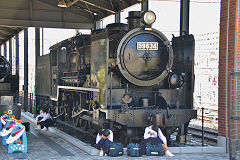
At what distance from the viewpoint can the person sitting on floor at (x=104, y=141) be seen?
849cm

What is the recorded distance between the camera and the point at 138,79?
31.7ft

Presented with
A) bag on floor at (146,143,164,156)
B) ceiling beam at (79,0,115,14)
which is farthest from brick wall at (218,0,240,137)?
ceiling beam at (79,0,115,14)

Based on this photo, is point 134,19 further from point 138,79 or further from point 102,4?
point 102,4

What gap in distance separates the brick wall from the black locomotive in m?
0.89

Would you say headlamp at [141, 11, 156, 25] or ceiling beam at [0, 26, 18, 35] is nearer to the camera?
headlamp at [141, 11, 156, 25]

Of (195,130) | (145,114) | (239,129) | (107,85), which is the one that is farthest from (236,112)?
(195,130)

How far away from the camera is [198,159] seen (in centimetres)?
819

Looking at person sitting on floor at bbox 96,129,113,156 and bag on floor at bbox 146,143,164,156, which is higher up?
person sitting on floor at bbox 96,129,113,156

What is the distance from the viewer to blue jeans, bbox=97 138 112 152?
334 inches

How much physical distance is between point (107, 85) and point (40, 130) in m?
5.35

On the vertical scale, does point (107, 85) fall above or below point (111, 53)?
below

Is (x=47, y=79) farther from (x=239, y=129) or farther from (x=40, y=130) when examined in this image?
(x=239, y=129)

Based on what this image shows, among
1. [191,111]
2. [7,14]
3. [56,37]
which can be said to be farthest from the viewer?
[56,37]

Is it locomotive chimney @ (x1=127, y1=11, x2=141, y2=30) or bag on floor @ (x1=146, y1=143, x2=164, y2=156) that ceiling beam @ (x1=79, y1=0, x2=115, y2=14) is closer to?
locomotive chimney @ (x1=127, y1=11, x2=141, y2=30)
